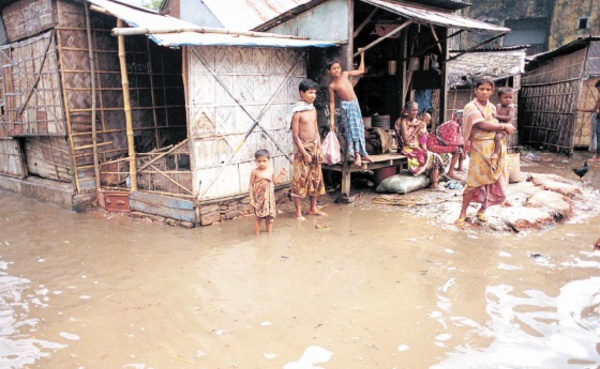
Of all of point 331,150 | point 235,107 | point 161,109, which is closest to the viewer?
point 235,107

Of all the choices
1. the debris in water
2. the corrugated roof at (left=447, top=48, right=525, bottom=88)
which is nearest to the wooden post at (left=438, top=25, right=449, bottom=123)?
the corrugated roof at (left=447, top=48, right=525, bottom=88)

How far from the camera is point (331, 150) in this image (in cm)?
662

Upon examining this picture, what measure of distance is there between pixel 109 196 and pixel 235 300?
423 centimetres

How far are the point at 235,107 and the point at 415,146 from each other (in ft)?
10.4

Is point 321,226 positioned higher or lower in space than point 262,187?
lower

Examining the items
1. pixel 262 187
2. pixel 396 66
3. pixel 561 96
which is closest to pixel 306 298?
pixel 262 187

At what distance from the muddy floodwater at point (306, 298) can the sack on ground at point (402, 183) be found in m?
1.28

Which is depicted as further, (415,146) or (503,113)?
Result: (415,146)

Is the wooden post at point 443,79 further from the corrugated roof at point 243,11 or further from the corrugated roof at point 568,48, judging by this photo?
the corrugated roof at point 243,11

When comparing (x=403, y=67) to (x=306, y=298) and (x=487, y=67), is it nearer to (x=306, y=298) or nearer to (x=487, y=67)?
(x=487, y=67)

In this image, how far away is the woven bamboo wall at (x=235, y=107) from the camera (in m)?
5.93

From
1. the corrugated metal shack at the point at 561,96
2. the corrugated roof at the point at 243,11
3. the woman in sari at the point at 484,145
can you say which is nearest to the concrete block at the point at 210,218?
the woman in sari at the point at 484,145

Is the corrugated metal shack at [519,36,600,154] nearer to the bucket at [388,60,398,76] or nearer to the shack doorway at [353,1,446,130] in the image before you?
the shack doorway at [353,1,446,130]

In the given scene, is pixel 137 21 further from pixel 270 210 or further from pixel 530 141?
pixel 530 141
